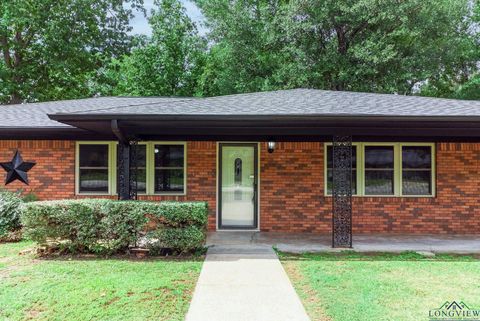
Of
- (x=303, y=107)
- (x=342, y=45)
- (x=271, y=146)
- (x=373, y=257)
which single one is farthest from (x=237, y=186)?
(x=342, y=45)

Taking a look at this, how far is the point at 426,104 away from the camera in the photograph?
310 inches

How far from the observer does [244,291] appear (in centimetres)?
459

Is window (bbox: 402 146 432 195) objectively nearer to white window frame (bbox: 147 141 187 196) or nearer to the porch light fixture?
the porch light fixture

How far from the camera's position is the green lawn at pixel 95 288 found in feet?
12.8

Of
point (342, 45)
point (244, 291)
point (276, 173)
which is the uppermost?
point (342, 45)

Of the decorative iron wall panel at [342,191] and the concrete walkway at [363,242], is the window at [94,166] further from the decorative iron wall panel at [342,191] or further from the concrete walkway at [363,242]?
the decorative iron wall panel at [342,191]

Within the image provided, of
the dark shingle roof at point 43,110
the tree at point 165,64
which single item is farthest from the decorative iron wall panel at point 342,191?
the tree at point 165,64

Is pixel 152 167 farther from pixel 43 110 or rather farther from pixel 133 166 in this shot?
pixel 43 110

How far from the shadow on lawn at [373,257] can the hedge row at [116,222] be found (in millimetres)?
1721

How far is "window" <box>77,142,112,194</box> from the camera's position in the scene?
8852mm

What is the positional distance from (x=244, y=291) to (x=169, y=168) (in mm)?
4890

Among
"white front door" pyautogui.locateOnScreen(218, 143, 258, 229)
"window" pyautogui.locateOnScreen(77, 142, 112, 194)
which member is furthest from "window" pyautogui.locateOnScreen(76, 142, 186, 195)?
"white front door" pyautogui.locateOnScreen(218, 143, 258, 229)

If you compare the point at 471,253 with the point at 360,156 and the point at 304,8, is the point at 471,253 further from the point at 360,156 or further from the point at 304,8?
the point at 304,8

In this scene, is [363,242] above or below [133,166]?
below
